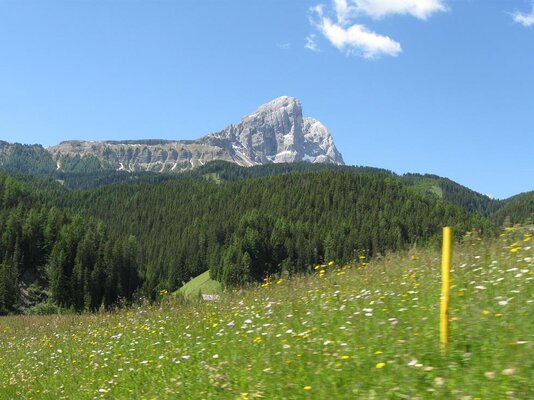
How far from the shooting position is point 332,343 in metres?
6.23

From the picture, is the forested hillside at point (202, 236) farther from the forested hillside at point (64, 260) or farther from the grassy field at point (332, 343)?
the grassy field at point (332, 343)

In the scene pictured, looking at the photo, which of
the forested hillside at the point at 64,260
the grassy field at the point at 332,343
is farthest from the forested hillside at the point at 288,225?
the grassy field at the point at 332,343

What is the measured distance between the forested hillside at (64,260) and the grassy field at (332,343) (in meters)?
82.6

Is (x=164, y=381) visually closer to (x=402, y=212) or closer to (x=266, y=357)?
(x=266, y=357)

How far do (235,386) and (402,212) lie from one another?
6638 inches

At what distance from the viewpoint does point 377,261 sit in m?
11.8

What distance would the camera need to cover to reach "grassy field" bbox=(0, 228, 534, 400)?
15.4 feet

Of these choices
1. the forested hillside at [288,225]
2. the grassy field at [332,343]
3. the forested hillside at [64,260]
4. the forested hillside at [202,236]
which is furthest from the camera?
the forested hillside at [288,225]

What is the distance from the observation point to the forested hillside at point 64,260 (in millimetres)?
92356

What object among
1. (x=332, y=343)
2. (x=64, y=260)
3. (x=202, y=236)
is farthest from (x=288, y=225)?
(x=332, y=343)

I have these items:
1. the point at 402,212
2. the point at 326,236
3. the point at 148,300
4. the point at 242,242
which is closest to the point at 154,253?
the point at 242,242

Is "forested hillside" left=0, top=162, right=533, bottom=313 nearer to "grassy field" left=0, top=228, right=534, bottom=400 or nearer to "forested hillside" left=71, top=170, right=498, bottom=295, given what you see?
"forested hillside" left=71, top=170, right=498, bottom=295

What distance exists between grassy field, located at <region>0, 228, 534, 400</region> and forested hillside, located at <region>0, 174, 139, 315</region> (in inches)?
3251

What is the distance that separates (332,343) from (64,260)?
3884 inches
